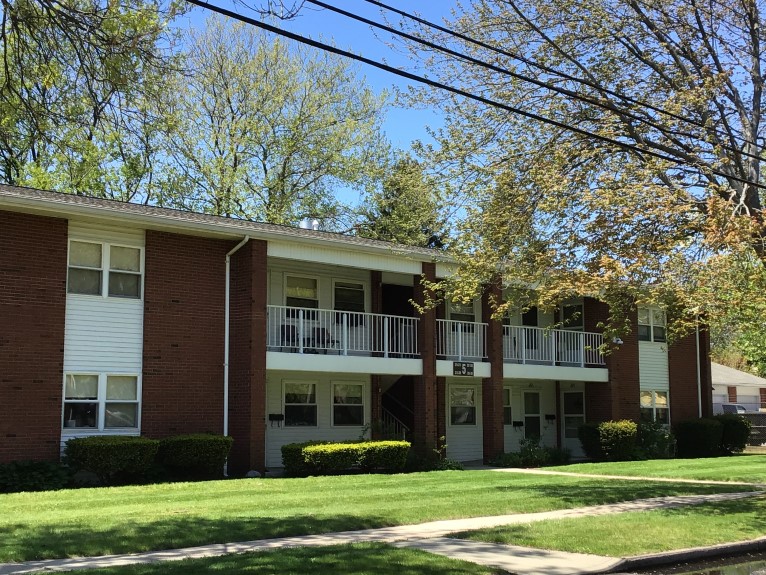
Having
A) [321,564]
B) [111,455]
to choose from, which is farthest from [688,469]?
[321,564]

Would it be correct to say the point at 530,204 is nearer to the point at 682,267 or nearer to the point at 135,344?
the point at 682,267

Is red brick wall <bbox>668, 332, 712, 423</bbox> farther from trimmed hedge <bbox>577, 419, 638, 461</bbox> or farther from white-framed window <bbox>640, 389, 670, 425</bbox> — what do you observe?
trimmed hedge <bbox>577, 419, 638, 461</bbox>

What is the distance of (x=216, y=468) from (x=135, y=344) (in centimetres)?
328

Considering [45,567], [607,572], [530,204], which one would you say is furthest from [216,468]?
[607,572]

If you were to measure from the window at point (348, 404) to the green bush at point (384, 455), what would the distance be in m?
3.30

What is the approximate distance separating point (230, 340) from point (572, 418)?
14.2 m

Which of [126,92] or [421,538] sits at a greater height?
[126,92]

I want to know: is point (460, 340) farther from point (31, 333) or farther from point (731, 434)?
point (731, 434)

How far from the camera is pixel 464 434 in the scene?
91.0ft

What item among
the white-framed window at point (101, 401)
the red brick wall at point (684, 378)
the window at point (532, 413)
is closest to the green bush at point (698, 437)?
the red brick wall at point (684, 378)

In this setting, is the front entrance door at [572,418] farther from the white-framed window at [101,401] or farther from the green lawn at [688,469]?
the white-framed window at [101,401]

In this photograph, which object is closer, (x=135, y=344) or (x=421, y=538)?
(x=421, y=538)

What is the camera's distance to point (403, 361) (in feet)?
76.6

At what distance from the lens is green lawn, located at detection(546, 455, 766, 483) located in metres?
21.1
